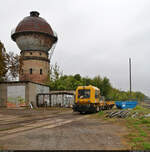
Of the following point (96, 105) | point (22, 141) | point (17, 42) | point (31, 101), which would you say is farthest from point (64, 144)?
point (17, 42)

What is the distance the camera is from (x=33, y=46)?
40562 millimetres

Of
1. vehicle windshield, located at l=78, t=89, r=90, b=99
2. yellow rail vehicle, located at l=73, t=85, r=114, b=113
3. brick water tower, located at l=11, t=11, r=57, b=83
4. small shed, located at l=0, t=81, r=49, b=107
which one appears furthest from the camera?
brick water tower, located at l=11, t=11, r=57, b=83

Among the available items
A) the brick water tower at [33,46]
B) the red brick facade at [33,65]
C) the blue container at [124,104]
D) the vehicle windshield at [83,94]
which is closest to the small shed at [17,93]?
the brick water tower at [33,46]

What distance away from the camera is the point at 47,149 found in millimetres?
5570

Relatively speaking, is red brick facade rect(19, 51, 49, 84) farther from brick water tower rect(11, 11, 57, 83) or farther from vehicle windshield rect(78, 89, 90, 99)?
vehicle windshield rect(78, 89, 90, 99)

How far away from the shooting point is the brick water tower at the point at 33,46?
40.5 m

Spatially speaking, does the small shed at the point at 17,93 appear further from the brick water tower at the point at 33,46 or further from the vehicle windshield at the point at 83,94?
the vehicle windshield at the point at 83,94

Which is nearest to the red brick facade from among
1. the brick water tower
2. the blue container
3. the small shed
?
the brick water tower

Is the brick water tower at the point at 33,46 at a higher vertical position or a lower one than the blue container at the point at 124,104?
higher

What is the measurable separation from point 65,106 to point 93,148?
Answer: 1017 inches

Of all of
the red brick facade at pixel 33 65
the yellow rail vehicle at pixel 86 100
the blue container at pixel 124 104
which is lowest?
the blue container at pixel 124 104

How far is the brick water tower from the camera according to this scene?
40.5m

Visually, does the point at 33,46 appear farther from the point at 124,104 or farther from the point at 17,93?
the point at 124,104

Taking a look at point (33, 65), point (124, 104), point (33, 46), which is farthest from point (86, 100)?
point (33, 46)
